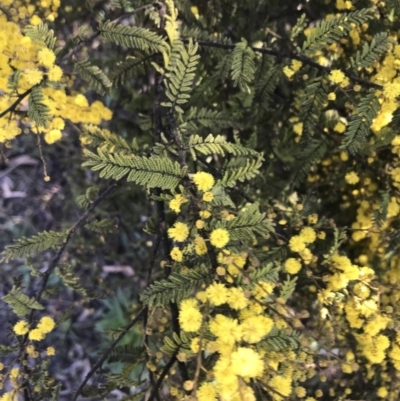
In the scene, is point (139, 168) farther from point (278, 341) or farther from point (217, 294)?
point (278, 341)

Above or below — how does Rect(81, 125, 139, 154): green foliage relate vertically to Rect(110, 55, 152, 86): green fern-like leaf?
below

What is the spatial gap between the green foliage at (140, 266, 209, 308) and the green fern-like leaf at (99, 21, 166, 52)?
Result: 0.49 metres

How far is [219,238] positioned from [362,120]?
1.35 ft

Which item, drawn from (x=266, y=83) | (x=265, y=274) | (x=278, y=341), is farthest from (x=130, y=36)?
(x=278, y=341)

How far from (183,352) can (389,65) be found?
747mm

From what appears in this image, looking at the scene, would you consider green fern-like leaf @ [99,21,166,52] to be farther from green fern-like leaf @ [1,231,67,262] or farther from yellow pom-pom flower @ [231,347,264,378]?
yellow pom-pom flower @ [231,347,264,378]

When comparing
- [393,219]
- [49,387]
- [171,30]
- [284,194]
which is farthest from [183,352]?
[393,219]

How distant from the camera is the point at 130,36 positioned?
1.00 metres

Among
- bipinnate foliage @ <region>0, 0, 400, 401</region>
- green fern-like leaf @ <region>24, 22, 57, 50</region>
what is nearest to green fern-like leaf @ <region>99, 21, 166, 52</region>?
bipinnate foliage @ <region>0, 0, 400, 401</region>

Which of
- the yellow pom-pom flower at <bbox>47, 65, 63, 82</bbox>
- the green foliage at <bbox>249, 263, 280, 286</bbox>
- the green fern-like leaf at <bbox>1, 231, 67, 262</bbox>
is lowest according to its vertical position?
the green fern-like leaf at <bbox>1, 231, 67, 262</bbox>

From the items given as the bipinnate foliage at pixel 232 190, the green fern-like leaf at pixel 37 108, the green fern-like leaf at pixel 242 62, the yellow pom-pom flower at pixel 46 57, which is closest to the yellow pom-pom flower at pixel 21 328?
the bipinnate foliage at pixel 232 190

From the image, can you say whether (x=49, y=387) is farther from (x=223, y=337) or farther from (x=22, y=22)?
(x=22, y=22)

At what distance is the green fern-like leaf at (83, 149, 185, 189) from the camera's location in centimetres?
76

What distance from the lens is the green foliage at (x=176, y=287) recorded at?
2.67 feet
